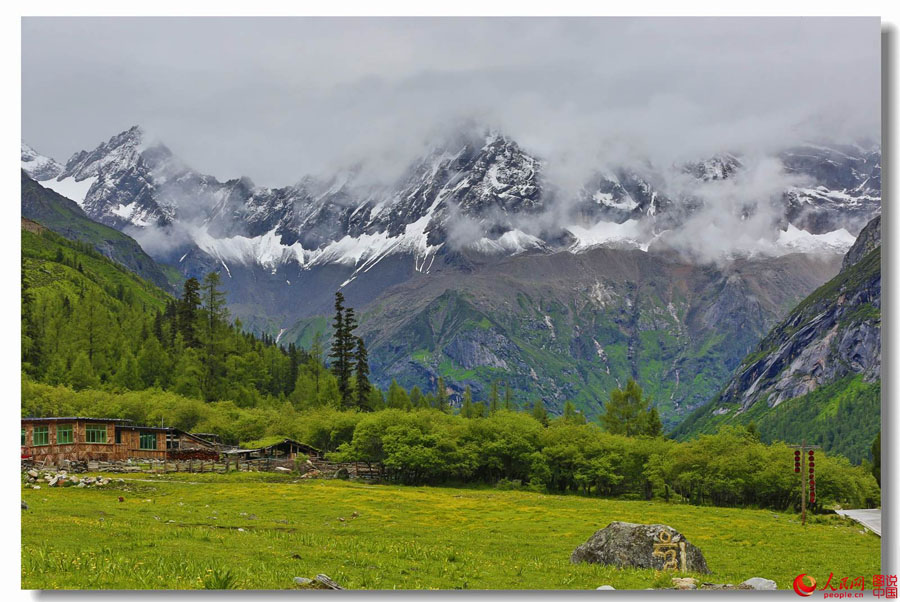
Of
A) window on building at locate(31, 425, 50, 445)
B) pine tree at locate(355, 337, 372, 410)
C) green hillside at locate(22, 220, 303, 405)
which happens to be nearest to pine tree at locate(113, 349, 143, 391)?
green hillside at locate(22, 220, 303, 405)

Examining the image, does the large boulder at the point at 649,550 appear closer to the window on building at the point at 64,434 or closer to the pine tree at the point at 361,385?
the window on building at the point at 64,434

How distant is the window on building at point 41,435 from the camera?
5666cm

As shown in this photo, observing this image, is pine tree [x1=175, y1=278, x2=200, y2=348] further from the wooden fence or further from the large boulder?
the large boulder

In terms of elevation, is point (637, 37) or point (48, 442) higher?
point (637, 37)

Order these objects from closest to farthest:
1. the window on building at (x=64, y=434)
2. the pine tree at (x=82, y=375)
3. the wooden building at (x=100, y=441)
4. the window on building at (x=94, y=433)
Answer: the wooden building at (x=100, y=441), the window on building at (x=64, y=434), the window on building at (x=94, y=433), the pine tree at (x=82, y=375)

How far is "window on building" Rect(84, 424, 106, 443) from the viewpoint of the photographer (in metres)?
64.9

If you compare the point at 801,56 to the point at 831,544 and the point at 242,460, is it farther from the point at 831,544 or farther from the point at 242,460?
the point at 242,460

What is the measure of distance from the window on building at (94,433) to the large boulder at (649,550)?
2022 inches

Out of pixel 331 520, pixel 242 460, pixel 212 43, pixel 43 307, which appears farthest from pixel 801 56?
pixel 43 307

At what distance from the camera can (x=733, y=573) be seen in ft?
92.6

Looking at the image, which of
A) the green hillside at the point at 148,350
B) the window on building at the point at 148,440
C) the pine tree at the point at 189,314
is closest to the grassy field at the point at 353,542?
the window on building at the point at 148,440

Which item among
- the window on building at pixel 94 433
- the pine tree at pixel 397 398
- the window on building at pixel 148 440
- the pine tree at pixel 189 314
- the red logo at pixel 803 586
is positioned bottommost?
the red logo at pixel 803 586

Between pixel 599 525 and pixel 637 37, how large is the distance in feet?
86.8

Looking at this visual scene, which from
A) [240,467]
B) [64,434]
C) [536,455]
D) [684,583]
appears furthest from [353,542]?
[536,455]
